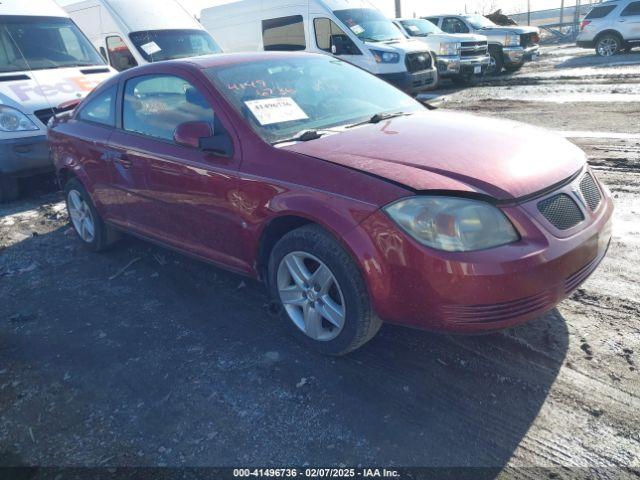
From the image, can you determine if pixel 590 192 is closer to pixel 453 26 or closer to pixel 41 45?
pixel 41 45

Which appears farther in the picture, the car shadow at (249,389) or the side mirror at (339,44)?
the side mirror at (339,44)

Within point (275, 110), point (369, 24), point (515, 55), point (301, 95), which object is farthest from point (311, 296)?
point (515, 55)

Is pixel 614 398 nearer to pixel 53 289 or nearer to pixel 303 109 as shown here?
pixel 303 109

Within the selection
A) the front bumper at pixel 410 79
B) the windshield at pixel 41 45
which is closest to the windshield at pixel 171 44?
the windshield at pixel 41 45

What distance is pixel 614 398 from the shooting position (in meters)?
2.59

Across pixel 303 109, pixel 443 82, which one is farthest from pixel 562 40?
pixel 303 109

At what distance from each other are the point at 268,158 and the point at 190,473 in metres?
1.71

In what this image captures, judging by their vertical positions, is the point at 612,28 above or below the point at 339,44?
below

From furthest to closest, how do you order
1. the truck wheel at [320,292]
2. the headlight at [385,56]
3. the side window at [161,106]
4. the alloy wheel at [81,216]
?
the headlight at [385,56], the alloy wheel at [81,216], the side window at [161,106], the truck wheel at [320,292]

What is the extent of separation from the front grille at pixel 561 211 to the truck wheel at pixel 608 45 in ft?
62.0

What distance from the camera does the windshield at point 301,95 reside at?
3.41 metres

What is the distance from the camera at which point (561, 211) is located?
2.71 meters

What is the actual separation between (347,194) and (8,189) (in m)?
5.95

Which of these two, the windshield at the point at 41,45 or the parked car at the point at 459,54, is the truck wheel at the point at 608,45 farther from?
the windshield at the point at 41,45
